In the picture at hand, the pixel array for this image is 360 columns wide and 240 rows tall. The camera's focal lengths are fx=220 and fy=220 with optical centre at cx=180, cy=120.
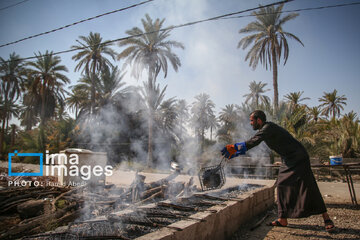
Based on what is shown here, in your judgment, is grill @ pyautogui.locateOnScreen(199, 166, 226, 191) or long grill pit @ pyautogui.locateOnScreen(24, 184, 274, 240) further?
grill @ pyautogui.locateOnScreen(199, 166, 226, 191)

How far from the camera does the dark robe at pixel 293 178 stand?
3.18m

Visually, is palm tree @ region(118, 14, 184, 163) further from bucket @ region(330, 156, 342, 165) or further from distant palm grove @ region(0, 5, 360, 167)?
bucket @ region(330, 156, 342, 165)

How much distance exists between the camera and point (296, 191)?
328 centimetres

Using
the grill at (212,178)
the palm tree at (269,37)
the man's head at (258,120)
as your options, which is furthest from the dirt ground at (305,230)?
the palm tree at (269,37)

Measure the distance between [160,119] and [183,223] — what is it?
79.6ft

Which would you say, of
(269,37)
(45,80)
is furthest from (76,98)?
(269,37)

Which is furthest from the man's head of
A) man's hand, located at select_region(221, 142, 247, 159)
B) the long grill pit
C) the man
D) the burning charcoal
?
the long grill pit

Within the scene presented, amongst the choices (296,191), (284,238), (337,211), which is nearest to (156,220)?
(284,238)

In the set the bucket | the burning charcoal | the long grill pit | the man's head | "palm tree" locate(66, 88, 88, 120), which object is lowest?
the long grill pit

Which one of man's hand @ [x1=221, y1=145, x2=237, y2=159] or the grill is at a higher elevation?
man's hand @ [x1=221, y1=145, x2=237, y2=159]

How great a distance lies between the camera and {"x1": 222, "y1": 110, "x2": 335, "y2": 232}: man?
3.18m

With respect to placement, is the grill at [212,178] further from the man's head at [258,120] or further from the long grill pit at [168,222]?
the man's head at [258,120]

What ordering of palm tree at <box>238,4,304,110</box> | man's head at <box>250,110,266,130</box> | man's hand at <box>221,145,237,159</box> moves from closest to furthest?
man's hand at <box>221,145,237,159</box>, man's head at <box>250,110,266,130</box>, palm tree at <box>238,4,304,110</box>

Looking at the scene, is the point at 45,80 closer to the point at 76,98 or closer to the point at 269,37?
the point at 76,98
